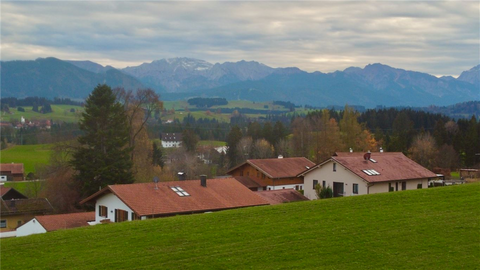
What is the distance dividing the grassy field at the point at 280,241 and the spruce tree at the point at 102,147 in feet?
99.9

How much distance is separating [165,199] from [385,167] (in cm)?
2274

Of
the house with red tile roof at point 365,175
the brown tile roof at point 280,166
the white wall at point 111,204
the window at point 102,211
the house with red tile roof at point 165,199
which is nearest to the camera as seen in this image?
the house with red tile roof at point 165,199

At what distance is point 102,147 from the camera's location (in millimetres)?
59594

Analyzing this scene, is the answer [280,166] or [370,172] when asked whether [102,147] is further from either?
[370,172]

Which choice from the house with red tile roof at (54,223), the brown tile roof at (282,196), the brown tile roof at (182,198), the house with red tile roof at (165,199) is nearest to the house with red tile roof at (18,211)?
the house with red tile roof at (54,223)

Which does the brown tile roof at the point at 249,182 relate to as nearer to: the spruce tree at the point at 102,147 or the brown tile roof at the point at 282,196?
the spruce tree at the point at 102,147

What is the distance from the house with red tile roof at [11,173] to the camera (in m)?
94.4

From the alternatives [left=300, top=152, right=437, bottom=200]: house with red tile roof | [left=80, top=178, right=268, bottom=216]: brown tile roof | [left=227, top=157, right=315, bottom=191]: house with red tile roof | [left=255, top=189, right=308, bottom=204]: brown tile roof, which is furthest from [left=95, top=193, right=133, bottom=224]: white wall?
[left=227, top=157, right=315, bottom=191]: house with red tile roof

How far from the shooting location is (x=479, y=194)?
32.8 m

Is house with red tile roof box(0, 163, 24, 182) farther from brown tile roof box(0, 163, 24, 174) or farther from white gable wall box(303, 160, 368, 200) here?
white gable wall box(303, 160, 368, 200)

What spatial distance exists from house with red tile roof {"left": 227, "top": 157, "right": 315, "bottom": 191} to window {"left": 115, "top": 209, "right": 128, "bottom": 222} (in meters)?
27.3

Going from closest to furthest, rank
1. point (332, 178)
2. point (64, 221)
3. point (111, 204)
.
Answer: point (111, 204), point (64, 221), point (332, 178)

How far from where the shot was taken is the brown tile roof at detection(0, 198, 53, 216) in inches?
2222

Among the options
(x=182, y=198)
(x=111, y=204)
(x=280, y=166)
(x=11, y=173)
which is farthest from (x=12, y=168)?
(x=182, y=198)
